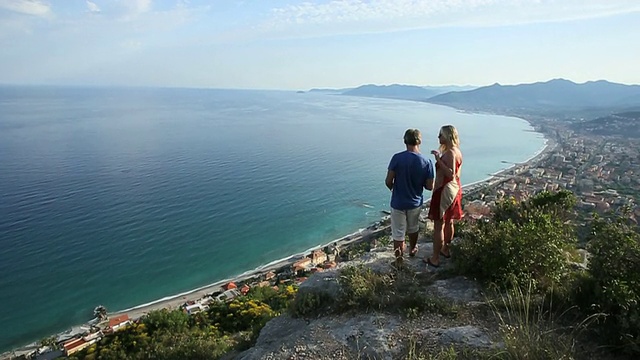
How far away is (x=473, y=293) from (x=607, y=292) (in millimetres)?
1503

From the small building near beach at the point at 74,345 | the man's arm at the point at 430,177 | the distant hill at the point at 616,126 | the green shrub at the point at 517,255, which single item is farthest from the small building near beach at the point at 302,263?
the distant hill at the point at 616,126

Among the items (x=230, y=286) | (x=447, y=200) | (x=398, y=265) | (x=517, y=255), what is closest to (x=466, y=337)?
(x=517, y=255)

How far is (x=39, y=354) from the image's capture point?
18.1 meters

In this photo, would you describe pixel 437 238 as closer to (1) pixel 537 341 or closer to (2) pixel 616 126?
(1) pixel 537 341

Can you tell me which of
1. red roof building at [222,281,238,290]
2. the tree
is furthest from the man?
the tree

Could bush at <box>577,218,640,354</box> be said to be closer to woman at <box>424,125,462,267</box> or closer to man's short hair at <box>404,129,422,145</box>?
woman at <box>424,125,462,267</box>

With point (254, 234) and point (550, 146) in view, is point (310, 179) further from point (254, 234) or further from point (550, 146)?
point (550, 146)

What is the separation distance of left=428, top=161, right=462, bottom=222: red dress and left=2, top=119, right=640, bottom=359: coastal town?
5.80ft

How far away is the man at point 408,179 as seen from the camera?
16.4ft

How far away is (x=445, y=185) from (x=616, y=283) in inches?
84.8

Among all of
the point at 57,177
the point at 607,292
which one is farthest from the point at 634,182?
the point at 57,177

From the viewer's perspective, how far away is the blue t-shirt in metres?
5.02

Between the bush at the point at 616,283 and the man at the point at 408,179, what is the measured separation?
1975 mm

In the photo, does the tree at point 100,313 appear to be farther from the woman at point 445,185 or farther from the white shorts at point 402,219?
the woman at point 445,185
